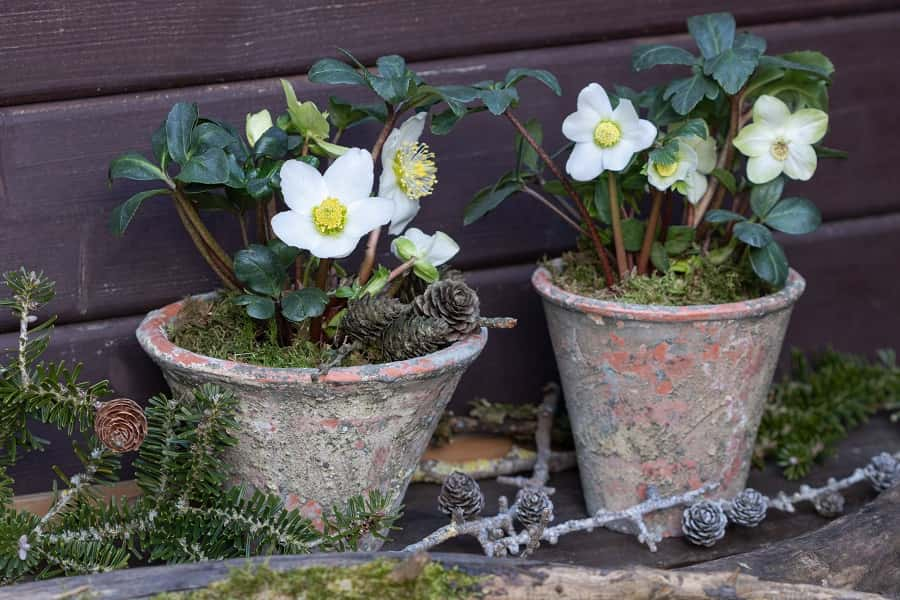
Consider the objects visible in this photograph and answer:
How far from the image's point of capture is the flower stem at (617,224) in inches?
55.4

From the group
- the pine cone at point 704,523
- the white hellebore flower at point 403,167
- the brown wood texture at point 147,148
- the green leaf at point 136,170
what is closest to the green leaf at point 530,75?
the white hellebore flower at point 403,167

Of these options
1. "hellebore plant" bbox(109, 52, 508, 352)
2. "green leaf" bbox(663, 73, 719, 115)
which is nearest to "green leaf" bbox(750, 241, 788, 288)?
"green leaf" bbox(663, 73, 719, 115)

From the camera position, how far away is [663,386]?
1388 mm

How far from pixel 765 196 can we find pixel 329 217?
2.10 feet

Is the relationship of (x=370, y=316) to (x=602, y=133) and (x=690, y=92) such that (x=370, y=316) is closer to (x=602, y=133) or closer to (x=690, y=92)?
(x=602, y=133)

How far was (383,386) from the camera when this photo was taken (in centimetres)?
119

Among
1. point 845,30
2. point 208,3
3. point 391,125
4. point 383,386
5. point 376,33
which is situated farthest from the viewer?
point 845,30

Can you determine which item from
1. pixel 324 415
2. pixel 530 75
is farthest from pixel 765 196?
pixel 324 415

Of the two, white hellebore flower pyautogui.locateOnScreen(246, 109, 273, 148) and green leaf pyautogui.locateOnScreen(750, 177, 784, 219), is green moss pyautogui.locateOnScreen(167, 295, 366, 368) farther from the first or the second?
green leaf pyautogui.locateOnScreen(750, 177, 784, 219)

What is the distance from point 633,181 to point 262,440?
24.5 inches

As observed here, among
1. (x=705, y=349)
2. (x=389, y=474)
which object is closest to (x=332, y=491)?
(x=389, y=474)

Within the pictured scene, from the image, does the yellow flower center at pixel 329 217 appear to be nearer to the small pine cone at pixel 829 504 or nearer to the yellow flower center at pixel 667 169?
the yellow flower center at pixel 667 169

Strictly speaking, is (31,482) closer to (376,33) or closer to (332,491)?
(332,491)

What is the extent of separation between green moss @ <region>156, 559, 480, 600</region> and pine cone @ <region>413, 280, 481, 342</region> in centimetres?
32
